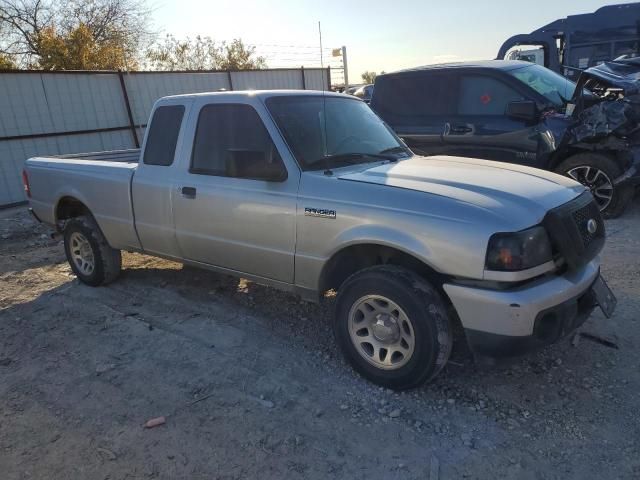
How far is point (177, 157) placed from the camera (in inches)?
164

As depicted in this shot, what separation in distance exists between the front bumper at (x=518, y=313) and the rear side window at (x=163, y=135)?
2.67 metres

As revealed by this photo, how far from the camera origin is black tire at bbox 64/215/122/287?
5102 mm

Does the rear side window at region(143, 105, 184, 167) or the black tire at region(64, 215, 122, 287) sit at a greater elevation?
the rear side window at region(143, 105, 184, 167)

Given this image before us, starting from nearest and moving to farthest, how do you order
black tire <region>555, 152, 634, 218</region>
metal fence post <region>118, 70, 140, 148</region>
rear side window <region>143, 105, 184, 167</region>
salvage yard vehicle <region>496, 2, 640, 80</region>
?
rear side window <region>143, 105, 184, 167</region> < black tire <region>555, 152, 634, 218</region> < salvage yard vehicle <region>496, 2, 640, 80</region> < metal fence post <region>118, 70, 140, 148</region>

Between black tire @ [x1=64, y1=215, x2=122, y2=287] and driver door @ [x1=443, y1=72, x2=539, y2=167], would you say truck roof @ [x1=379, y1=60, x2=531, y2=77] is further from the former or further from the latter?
black tire @ [x1=64, y1=215, x2=122, y2=287]

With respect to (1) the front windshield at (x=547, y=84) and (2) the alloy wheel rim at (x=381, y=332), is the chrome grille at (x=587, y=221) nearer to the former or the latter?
(2) the alloy wheel rim at (x=381, y=332)

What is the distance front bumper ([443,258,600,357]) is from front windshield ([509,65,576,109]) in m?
4.39

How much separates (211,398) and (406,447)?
1.28 metres

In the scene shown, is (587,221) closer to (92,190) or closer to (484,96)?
(484,96)

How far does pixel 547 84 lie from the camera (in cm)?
673

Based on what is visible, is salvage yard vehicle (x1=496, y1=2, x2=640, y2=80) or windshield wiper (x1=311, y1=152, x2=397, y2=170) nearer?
windshield wiper (x1=311, y1=152, x2=397, y2=170)

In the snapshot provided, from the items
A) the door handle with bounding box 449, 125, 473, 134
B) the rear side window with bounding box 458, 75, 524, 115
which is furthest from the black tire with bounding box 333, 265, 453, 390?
the rear side window with bounding box 458, 75, 524, 115

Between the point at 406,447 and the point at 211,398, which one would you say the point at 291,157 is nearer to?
the point at 211,398

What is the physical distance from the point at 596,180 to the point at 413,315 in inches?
184
